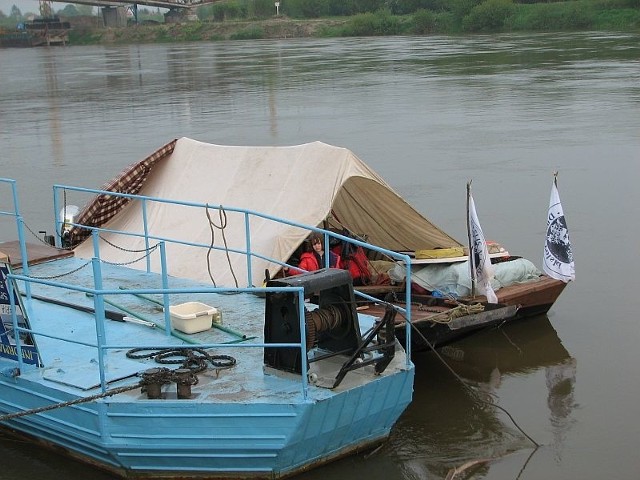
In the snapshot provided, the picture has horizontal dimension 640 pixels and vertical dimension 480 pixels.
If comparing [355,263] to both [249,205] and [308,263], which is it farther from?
[249,205]

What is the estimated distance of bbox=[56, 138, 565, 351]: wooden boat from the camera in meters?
11.5

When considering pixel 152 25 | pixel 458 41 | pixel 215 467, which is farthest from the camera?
pixel 152 25

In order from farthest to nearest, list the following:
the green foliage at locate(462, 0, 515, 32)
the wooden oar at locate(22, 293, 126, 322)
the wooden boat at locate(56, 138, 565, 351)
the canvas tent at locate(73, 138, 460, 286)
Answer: the green foliage at locate(462, 0, 515, 32) < the canvas tent at locate(73, 138, 460, 286) < the wooden boat at locate(56, 138, 565, 351) < the wooden oar at locate(22, 293, 126, 322)

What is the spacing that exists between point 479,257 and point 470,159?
40.0 ft

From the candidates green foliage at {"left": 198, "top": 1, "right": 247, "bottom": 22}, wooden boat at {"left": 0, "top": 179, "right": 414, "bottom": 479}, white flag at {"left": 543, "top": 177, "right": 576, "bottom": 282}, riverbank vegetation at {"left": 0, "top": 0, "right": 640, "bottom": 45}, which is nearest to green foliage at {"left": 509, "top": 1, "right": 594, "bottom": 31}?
riverbank vegetation at {"left": 0, "top": 0, "right": 640, "bottom": 45}

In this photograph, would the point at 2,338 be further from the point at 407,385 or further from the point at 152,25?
the point at 152,25

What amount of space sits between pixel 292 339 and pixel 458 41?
2489 inches

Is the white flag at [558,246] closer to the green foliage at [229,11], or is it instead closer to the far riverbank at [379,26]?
the far riverbank at [379,26]

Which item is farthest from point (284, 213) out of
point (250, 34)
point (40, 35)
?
point (40, 35)

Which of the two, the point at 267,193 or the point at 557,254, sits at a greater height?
the point at 267,193

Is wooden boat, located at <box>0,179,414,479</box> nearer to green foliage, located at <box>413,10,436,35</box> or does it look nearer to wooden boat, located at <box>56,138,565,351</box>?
wooden boat, located at <box>56,138,565,351</box>

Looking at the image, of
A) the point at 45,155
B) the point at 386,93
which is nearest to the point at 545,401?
the point at 45,155

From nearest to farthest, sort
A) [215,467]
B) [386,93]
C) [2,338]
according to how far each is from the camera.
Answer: [215,467], [2,338], [386,93]

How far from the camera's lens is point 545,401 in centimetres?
1039
